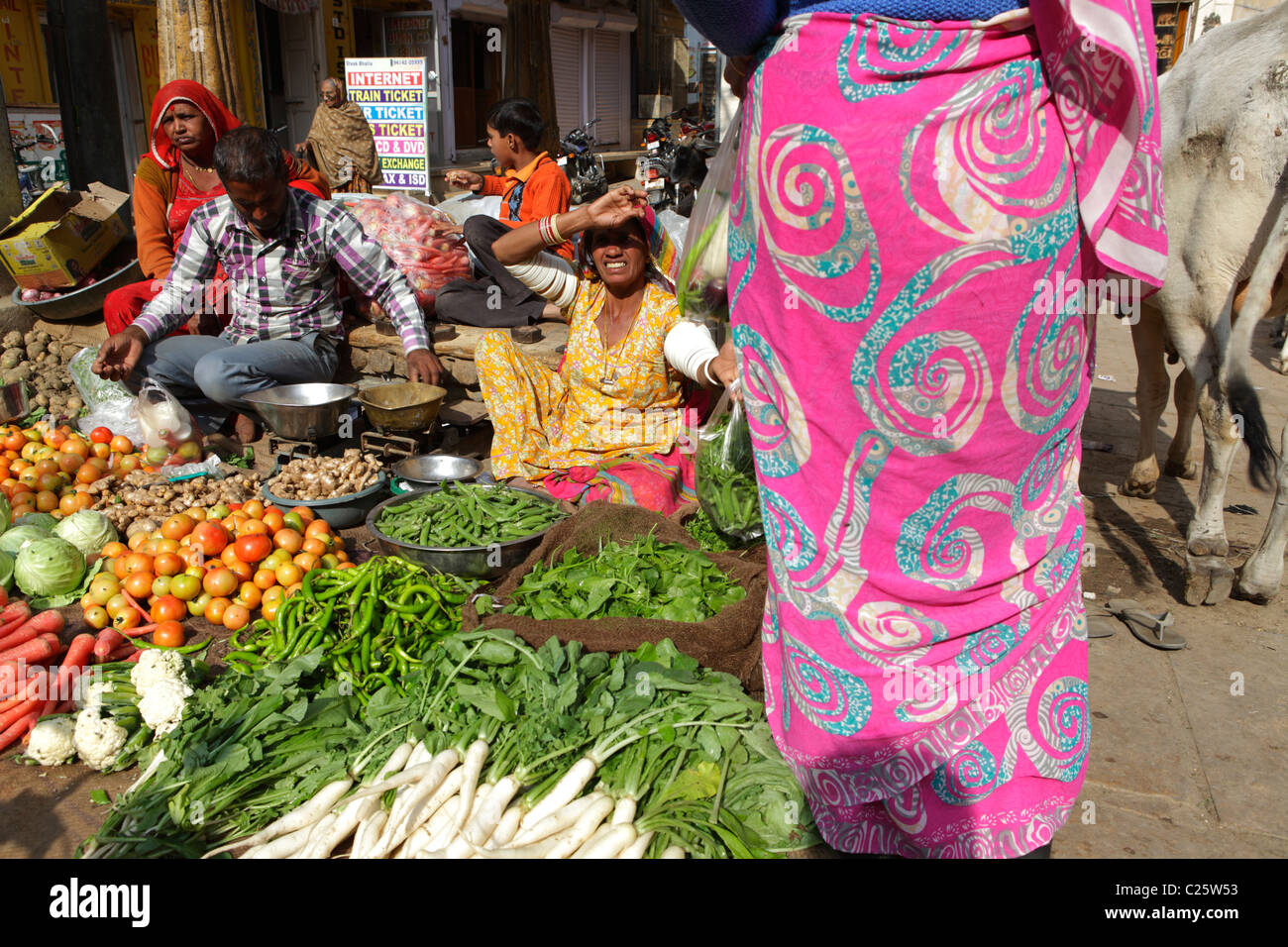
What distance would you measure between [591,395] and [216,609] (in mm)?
1807

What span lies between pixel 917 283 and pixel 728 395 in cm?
114

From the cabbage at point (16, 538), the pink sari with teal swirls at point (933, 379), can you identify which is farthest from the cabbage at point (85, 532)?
the pink sari with teal swirls at point (933, 379)

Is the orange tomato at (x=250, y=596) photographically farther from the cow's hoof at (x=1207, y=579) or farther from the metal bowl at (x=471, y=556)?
the cow's hoof at (x=1207, y=579)

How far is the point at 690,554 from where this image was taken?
121 inches

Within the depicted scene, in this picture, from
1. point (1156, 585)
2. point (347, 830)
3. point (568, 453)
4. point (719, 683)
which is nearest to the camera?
point (347, 830)

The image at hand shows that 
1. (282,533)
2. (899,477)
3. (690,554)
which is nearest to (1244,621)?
(690,554)

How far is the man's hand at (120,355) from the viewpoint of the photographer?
14.4 ft

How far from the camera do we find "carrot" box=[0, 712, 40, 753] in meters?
2.58

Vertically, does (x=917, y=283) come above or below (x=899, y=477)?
above

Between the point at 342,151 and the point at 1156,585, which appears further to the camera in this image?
the point at 342,151

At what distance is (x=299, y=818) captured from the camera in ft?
7.05

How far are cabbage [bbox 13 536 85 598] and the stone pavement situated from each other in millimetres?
3586

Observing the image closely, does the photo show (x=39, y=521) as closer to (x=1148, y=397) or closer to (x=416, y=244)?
(x=416, y=244)

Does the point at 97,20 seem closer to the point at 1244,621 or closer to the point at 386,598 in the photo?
the point at 386,598
